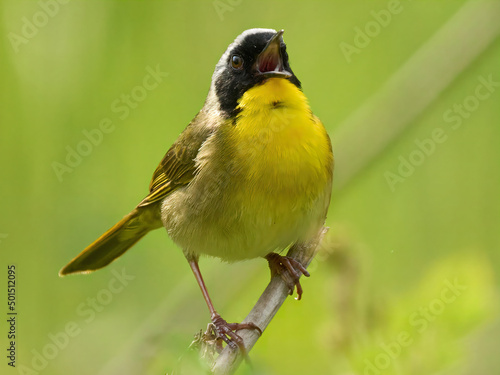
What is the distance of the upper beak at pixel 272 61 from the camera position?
3227mm

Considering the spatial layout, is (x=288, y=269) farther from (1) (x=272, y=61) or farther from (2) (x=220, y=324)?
(1) (x=272, y=61)

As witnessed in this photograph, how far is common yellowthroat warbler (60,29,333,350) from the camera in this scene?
3.29 metres

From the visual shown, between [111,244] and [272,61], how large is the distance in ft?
5.67

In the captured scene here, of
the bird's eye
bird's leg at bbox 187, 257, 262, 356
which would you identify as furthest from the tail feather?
the bird's eye

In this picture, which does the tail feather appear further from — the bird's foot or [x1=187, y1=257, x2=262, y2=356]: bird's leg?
the bird's foot

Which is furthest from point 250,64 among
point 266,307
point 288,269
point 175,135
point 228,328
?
point 175,135

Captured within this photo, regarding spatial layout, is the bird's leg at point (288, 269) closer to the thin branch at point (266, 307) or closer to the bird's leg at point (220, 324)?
the thin branch at point (266, 307)

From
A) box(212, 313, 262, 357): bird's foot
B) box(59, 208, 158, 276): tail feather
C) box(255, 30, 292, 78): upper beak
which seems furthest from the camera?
box(59, 208, 158, 276): tail feather

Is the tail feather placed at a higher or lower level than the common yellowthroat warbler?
lower

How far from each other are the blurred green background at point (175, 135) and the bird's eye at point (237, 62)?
0.61m

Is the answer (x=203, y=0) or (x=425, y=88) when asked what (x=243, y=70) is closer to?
(x=425, y=88)

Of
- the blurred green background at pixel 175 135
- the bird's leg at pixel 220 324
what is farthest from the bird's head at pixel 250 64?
the bird's leg at pixel 220 324

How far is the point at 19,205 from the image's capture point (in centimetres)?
412

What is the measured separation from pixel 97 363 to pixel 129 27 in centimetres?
204
